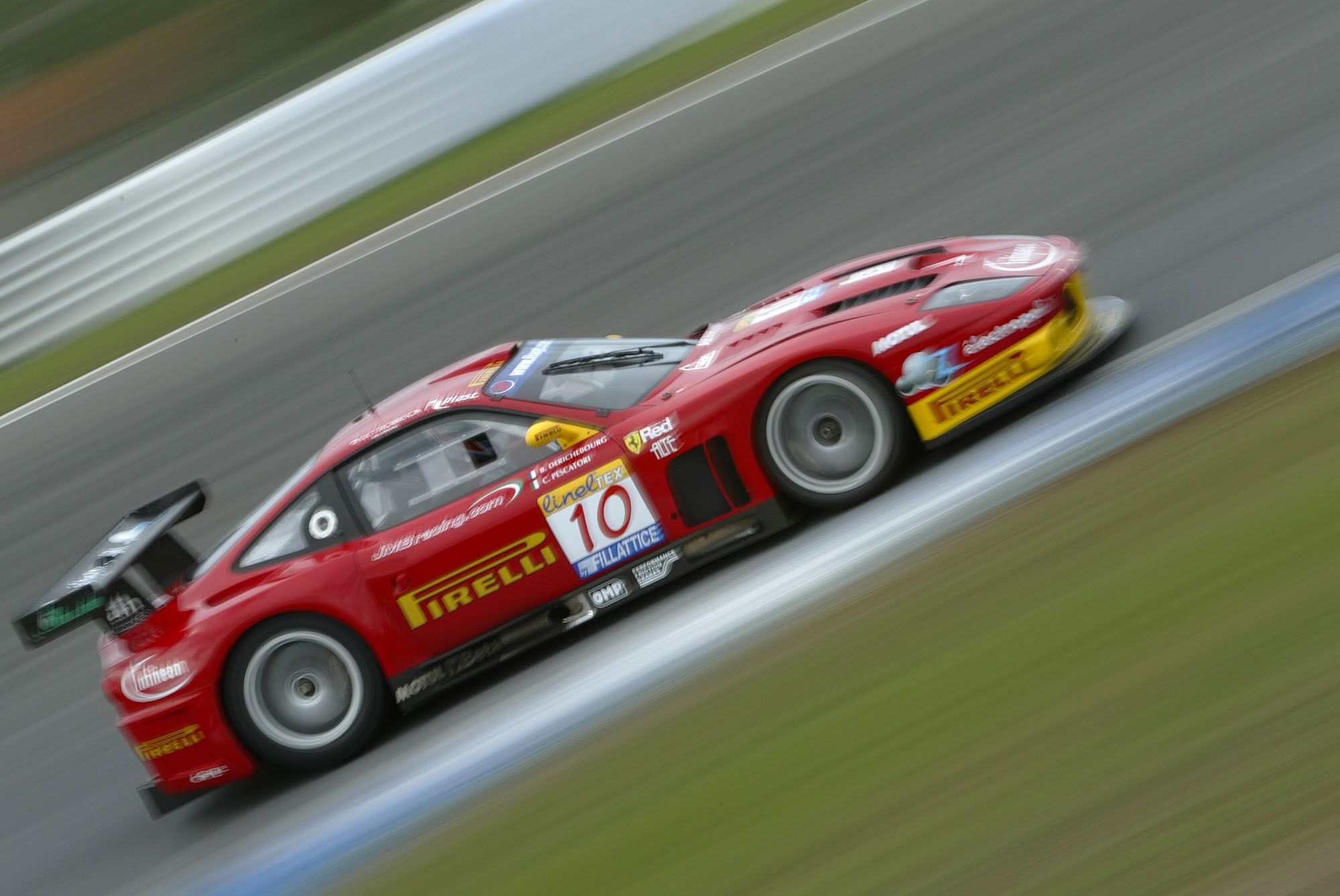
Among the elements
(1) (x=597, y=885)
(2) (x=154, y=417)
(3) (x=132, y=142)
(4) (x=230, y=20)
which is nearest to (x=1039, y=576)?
(1) (x=597, y=885)

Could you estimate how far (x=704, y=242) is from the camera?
9.58 m

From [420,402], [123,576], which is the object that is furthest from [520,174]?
[123,576]

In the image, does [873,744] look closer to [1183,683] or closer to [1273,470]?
[1183,683]

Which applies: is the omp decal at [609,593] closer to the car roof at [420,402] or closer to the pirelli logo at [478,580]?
the pirelli logo at [478,580]

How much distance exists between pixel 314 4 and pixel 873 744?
14.9 metres

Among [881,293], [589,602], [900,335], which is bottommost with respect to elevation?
[589,602]

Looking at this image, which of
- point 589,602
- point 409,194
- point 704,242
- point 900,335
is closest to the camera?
point 900,335

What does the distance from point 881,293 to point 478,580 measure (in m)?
2.07

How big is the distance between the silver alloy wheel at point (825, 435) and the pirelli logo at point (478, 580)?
106 centimetres

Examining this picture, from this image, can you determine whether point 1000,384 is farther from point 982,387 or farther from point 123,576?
point 123,576

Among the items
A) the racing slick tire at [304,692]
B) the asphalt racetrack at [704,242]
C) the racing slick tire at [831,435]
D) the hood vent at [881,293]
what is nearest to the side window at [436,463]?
the racing slick tire at [304,692]

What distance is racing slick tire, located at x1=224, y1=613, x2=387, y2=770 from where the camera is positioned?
6.23 m

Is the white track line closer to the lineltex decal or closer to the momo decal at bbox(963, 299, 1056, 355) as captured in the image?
the lineltex decal

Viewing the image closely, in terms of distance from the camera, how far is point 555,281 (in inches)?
393
